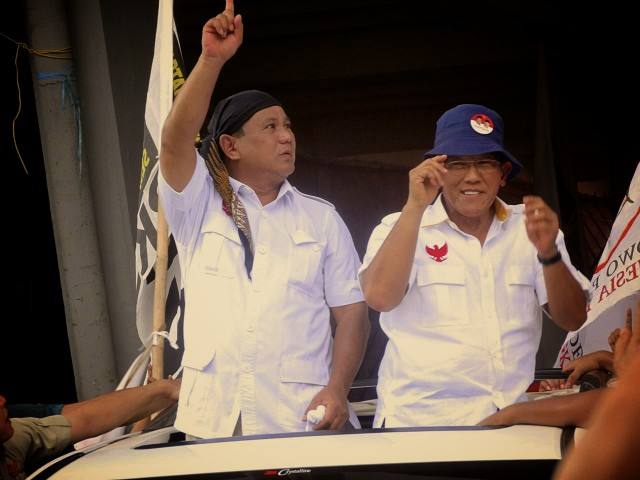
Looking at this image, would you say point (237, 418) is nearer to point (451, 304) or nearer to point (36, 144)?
point (451, 304)

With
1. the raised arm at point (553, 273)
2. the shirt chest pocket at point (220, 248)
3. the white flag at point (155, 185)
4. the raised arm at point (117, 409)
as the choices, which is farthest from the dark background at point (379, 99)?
the raised arm at point (553, 273)

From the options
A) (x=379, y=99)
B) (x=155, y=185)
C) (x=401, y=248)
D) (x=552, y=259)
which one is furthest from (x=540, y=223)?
(x=379, y=99)

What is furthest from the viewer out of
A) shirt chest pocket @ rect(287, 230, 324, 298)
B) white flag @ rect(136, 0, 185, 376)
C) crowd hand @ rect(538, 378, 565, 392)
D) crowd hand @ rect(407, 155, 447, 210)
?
white flag @ rect(136, 0, 185, 376)

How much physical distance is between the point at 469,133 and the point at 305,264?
27.6 inches

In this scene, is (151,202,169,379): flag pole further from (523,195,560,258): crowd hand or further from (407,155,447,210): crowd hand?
(523,195,560,258): crowd hand

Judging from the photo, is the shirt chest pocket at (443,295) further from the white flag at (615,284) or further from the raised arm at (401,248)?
the white flag at (615,284)

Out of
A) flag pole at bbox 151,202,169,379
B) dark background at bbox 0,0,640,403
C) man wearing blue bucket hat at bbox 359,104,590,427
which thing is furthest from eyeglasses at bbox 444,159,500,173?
dark background at bbox 0,0,640,403

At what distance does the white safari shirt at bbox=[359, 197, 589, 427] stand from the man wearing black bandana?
255 millimetres

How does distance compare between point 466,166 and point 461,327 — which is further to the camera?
point 466,166

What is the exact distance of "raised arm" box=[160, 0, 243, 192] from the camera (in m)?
3.21

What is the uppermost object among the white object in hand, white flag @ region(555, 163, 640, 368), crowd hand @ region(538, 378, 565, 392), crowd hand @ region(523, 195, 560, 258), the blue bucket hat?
the blue bucket hat

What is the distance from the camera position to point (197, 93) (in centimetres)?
320

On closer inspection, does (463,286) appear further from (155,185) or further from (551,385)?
(155,185)

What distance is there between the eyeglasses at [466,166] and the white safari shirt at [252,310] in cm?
53
